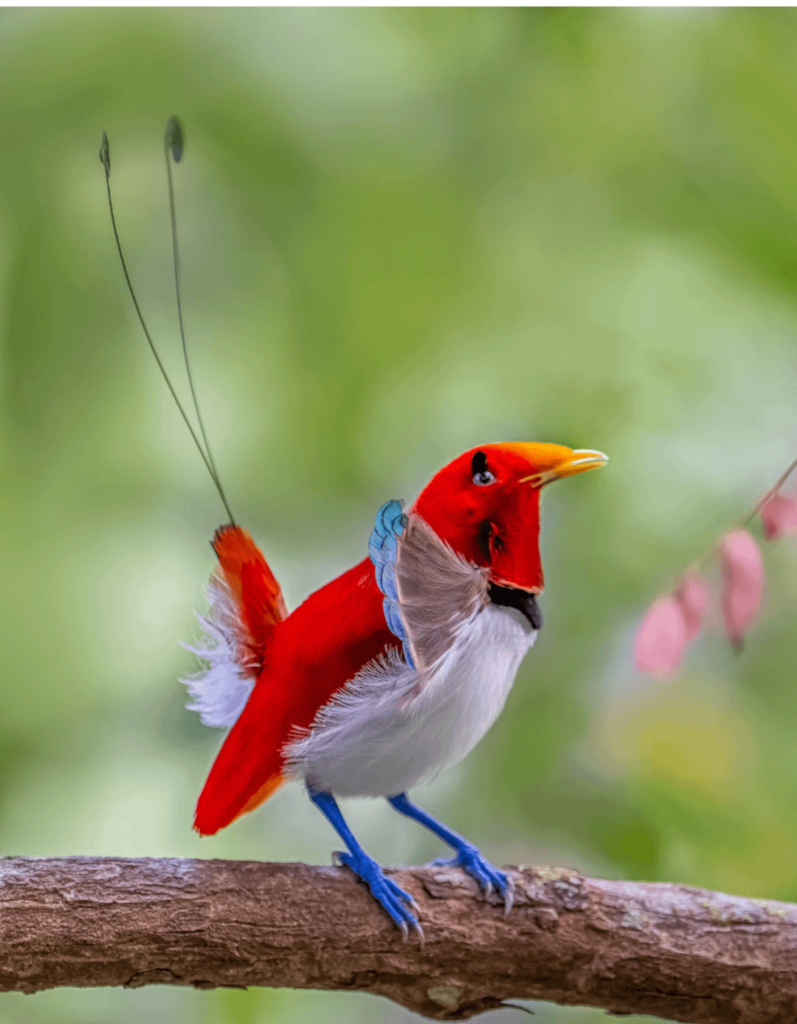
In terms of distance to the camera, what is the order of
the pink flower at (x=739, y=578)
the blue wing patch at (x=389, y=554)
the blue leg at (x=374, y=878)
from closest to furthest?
the blue wing patch at (x=389, y=554) → the blue leg at (x=374, y=878) → the pink flower at (x=739, y=578)

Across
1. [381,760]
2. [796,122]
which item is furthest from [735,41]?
[381,760]

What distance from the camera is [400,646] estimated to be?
67 centimetres

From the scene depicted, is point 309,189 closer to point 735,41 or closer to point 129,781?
point 735,41

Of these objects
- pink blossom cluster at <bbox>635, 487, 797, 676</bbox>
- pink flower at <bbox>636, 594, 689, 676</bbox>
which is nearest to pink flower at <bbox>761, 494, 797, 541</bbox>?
pink blossom cluster at <bbox>635, 487, 797, 676</bbox>

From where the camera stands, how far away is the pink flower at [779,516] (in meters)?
0.83

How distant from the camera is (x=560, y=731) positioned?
3.80ft

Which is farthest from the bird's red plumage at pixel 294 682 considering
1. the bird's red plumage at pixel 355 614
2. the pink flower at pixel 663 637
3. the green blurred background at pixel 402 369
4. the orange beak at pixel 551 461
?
the green blurred background at pixel 402 369

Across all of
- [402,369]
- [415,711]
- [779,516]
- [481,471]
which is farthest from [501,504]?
[402,369]

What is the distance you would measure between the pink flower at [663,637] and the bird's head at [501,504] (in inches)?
9.0

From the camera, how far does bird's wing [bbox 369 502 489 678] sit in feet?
2.09

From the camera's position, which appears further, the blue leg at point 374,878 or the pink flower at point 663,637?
the pink flower at point 663,637

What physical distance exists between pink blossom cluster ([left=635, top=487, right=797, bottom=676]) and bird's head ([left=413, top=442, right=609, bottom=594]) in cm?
23

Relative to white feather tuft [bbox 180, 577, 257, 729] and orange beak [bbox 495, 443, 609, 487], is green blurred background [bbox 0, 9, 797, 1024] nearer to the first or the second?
white feather tuft [bbox 180, 577, 257, 729]

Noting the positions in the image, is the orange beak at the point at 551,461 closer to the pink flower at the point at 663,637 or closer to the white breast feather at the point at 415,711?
the white breast feather at the point at 415,711
